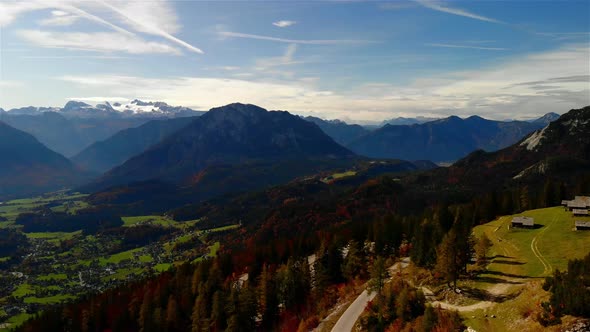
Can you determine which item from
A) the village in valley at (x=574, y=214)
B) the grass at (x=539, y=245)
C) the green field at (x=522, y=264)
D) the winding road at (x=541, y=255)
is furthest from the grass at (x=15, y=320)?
the winding road at (x=541, y=255)

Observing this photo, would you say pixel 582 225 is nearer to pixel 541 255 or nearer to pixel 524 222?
pixel 524 222

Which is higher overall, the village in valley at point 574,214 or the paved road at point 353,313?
the village in valley at point 574,214

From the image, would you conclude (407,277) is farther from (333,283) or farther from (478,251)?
(333,283)

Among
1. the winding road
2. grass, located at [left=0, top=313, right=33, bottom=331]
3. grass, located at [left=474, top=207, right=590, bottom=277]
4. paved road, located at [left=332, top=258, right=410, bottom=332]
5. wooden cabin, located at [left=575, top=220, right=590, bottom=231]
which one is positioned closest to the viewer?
the winding road

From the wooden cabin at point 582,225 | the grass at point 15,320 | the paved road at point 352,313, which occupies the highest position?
the wooden cabin at point 582,225

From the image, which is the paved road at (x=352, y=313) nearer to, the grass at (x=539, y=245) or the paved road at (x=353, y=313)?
the paved road at (x=353, y=313)

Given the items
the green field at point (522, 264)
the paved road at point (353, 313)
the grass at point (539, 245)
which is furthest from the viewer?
the paved road at point (353, 313)

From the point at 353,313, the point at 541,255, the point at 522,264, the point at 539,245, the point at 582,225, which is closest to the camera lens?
the point at 522,264

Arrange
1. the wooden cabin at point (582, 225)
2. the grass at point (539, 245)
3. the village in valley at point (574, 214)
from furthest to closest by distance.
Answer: the village in valley at point (574, 214), the wooden cabin at point (582, 225), the grass at point (539, 245)

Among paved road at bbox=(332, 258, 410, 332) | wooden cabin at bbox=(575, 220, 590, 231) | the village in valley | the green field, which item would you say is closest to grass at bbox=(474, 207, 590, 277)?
the green field

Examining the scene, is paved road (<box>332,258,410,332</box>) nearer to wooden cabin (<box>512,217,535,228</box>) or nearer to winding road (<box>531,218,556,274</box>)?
winding road (<box>531,218,556,274</box>)

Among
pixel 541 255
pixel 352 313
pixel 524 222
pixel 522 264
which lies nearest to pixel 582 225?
pixel 524 222
